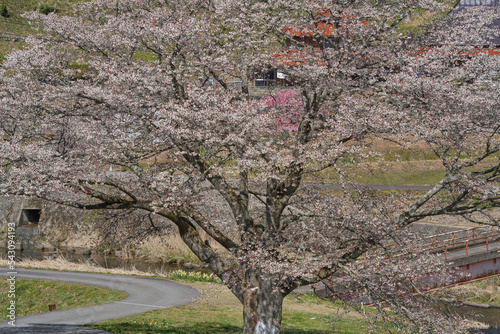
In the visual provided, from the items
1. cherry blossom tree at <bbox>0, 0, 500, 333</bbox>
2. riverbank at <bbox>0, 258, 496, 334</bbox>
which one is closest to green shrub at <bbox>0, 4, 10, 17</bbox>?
riverbank at <bbox>0, 258, 496, 334</bbox>

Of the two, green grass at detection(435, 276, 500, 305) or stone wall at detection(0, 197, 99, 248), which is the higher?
stone wall at detection(0, 197, 99, 248)

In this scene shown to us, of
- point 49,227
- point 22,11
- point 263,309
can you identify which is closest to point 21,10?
point 22,11

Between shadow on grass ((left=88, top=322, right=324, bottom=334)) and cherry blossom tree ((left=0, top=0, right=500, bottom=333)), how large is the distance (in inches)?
124

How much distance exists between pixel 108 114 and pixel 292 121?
4.19 meters

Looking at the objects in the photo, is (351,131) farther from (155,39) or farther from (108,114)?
(108,114)

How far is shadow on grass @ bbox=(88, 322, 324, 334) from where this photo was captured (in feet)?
45.2

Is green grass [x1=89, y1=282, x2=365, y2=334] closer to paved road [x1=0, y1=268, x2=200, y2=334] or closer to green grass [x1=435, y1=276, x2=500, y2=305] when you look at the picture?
paved road [x1=0, y1=268, x2=200, y2=334]

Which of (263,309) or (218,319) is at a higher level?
(263,309)

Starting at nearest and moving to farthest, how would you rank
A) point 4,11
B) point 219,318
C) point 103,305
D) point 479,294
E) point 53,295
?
point 219,318
point 103,305
point 53,295
point 479,294
point 4,11

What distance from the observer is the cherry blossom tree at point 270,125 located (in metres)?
9.60

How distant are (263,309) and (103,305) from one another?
9.25m

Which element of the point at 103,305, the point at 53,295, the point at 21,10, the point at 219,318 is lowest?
the point at 53,295

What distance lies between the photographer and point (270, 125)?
10.8m

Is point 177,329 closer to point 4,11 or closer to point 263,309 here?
point 263,309
